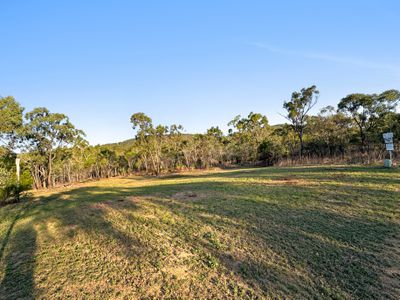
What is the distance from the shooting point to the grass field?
2531 mm

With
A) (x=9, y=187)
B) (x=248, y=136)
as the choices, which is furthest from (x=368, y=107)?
(x=9, y=187)

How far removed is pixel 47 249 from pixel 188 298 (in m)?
3.18

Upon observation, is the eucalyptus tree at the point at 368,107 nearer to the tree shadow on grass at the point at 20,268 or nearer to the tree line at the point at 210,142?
the tree line at the point at 210,142

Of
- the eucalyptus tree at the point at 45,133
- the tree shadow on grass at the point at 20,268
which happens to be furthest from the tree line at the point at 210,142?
the tree shadow on grass at the point at 20,268

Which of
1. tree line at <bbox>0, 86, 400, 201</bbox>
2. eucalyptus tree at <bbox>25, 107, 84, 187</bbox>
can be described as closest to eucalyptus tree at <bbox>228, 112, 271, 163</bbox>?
tree line at <bbox>0, 86, 400, 201</bbox>

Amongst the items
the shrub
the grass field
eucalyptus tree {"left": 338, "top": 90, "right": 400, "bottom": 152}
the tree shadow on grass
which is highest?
eucalyptus tree {"left": 338, "top": 90, "right": 400, "bottom": 152}

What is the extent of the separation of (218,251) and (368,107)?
22492 millimetres

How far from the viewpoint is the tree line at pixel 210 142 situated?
1764 centimetres

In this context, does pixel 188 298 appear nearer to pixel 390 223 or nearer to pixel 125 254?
pixel 125 254

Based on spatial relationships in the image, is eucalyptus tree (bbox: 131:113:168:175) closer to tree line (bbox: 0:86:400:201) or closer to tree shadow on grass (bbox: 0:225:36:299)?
tree line (bbox: 0:86:400:201)

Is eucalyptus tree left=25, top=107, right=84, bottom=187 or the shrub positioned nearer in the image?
the shrub

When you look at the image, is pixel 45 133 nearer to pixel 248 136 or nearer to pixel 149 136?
pixel 149 136

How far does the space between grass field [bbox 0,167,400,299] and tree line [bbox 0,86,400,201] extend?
8.11m

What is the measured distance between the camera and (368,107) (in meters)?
18.8
